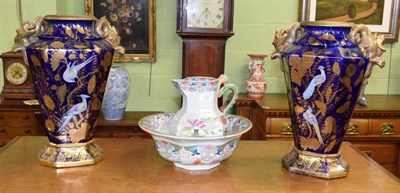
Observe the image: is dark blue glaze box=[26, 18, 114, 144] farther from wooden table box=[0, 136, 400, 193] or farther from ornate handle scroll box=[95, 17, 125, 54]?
wooden table box=[0, 136, 400, 193]

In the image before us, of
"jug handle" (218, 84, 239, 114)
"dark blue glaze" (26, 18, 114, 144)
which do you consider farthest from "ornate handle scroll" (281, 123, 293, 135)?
"dark blue glaze" (26, 18, 114, 144)

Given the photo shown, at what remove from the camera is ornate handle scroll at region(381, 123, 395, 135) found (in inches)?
99.3

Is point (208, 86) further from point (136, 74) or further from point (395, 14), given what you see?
point (395, 14)

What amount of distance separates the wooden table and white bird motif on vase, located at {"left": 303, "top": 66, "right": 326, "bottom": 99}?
232 millimetres

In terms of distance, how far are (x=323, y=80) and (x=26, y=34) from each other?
2.71 feet

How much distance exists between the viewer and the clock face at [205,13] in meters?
2.67

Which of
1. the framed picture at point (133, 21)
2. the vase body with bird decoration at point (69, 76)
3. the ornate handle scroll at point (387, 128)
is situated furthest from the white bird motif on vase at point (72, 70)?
the ornate handle scroll at point (387, 128)

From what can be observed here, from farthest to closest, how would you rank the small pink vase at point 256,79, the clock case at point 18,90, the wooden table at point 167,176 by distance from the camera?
1. the small pink vase at point 256,79
2. the clock case at point 18,90
3. the wooden table at point 167,176

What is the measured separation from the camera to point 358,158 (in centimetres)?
132

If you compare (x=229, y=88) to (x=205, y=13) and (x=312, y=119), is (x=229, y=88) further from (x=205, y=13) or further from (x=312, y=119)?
(x=205, y=13)

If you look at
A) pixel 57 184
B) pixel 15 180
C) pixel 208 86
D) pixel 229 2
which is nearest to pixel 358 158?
pixel 208 86

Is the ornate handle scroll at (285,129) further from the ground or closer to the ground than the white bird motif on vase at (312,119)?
closer to the ground

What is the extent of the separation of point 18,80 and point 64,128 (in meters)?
1.58

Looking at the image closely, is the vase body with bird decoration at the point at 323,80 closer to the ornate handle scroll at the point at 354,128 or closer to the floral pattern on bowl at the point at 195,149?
the floral pattern on bowl at the point at 195,149
